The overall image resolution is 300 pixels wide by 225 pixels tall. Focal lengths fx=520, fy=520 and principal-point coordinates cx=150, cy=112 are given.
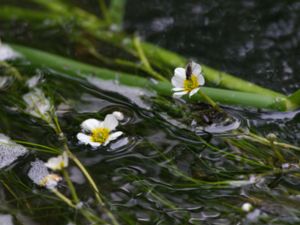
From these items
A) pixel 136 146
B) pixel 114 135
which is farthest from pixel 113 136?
pixel 136 146

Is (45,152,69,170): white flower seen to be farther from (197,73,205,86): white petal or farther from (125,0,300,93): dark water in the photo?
(125,0,300,93): dark water

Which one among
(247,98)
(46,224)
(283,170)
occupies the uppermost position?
(247,98)

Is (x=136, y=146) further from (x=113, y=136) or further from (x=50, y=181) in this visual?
(x=50, y=181)

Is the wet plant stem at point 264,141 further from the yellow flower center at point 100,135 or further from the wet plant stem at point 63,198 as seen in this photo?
the wet plant stem at point 63,198

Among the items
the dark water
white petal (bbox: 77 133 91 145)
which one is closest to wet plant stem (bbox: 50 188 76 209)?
white petal (bbox: 77 133 91 145)

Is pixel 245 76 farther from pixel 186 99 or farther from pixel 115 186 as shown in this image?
pixel 115 186

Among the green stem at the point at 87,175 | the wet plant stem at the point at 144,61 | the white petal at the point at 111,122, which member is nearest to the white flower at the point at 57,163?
the green stem at the point at 87,175

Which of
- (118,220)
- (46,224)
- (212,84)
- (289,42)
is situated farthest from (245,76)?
(46,224)
